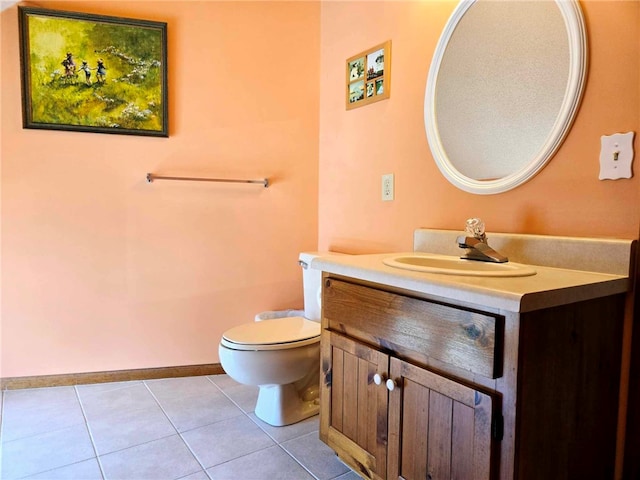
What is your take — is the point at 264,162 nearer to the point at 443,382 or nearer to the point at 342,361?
the point at 342,361

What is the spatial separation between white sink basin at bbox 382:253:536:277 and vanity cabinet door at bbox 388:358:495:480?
27cm

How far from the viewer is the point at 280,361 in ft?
5.81

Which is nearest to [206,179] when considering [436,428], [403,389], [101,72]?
[101,72]

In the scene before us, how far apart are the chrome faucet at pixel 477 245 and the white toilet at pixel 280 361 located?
2.56 feet

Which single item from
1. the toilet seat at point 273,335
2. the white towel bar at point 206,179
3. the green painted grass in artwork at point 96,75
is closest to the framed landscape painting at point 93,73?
the green painted grass in artwork at point 96,75

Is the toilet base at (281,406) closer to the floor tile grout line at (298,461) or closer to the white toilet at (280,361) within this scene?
the white toilet at (280,361)

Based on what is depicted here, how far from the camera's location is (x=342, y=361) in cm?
144

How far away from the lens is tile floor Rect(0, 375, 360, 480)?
1.56 meters

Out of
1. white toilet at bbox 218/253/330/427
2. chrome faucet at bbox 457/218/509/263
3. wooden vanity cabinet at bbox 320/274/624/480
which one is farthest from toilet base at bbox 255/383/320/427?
chrome faucet at bbox 457/218/509/263

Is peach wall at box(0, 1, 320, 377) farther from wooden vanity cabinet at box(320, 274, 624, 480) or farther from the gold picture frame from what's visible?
wooden vanity cabinet at box(320, 274, 624, 480)

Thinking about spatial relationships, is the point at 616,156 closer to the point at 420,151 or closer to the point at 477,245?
the point at 477,245

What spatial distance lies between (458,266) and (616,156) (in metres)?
0.52

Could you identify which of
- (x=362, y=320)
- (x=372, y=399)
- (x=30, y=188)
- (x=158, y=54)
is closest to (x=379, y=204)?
(x=362, y=320)

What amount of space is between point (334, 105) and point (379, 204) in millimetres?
695
